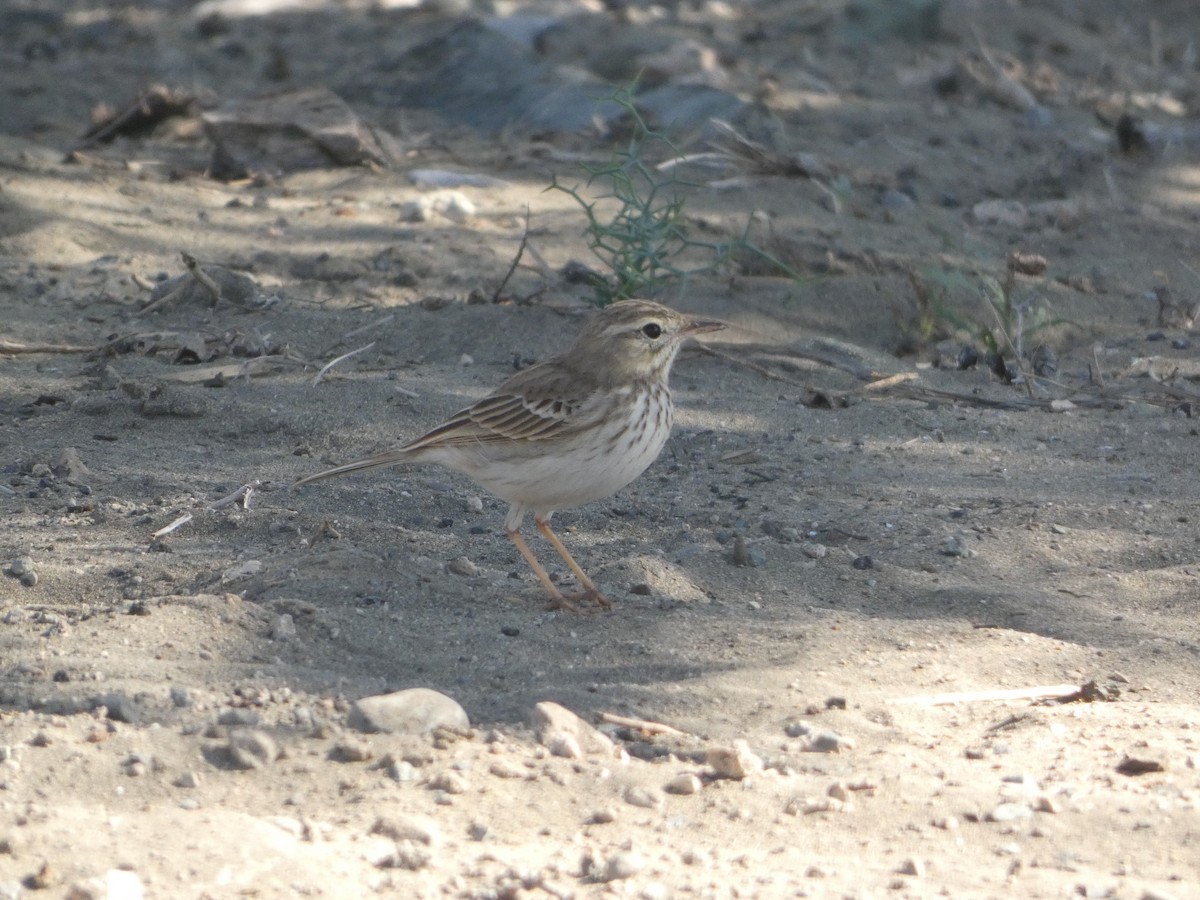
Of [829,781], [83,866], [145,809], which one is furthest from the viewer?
[829,781]

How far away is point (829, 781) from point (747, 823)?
327 mm

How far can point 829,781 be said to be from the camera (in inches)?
164

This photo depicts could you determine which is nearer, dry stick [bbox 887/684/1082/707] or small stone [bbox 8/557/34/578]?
dry stick [bbox 887/684/1082/707]

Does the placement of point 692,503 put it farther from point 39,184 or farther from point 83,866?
point 39,184

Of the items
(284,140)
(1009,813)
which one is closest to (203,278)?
(284,140)

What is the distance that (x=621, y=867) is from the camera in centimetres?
362

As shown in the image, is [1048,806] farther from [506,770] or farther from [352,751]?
[352,751]

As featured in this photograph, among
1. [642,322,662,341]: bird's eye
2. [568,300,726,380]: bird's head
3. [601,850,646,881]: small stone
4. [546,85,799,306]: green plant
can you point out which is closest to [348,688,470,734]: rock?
[601,850,646,881]: small stone

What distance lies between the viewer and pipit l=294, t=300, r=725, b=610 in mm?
5469

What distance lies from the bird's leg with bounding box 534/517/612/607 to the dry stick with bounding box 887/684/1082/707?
3.69 ft

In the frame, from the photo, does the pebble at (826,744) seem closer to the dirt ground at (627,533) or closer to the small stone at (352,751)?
the dirt ground at (627,533)

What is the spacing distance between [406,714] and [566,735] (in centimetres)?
42

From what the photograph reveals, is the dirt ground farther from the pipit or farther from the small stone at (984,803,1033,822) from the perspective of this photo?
the pipit

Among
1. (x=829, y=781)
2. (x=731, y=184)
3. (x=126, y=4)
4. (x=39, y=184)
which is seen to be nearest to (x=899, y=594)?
(x=829, y=781)
